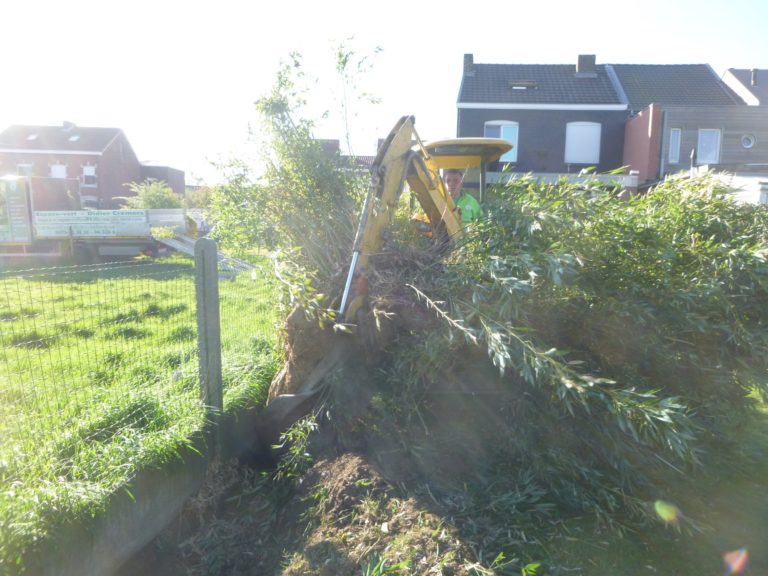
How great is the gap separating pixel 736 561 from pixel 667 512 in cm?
40

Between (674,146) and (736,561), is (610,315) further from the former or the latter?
(674,146)

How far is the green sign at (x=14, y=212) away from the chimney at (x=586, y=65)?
69.6ft

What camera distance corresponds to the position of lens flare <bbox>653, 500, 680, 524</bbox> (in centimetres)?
356

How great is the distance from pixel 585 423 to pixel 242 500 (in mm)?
2305

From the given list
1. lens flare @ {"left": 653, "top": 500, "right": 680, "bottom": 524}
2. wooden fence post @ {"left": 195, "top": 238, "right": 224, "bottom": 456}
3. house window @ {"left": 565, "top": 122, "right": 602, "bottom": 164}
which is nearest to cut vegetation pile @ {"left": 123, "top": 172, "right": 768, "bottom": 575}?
lens flare @ {"left": 653, "top": 500, "right": 680, "bottom": 524}

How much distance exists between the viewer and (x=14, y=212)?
1972cm

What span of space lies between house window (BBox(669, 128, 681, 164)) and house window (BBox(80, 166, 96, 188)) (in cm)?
3849

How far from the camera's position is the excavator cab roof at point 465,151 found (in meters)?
6.50

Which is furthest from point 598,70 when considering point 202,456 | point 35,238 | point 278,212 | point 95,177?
point 95,177

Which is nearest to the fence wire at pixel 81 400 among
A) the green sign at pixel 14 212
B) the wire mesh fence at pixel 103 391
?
the wire mesh fence at pixel 103 391

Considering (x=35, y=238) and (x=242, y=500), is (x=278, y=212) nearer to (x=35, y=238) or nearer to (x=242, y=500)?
(x=242, y=500)

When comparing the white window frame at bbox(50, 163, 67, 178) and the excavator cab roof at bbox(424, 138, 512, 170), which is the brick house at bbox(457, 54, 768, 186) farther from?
the white window frame at bbox(50, 163, 67, 178)

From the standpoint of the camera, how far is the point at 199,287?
14.4 feet

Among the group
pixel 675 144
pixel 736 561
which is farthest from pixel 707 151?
pixel 736 561
